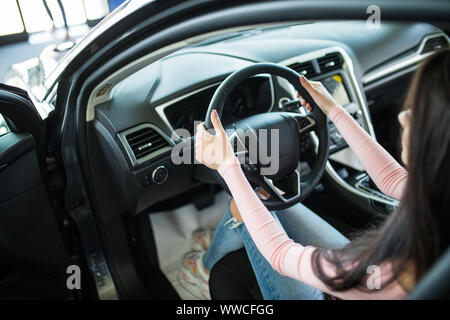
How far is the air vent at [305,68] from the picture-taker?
1555 millimetres

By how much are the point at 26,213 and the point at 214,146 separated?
0.71 metres

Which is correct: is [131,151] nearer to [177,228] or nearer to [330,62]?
[177,228]

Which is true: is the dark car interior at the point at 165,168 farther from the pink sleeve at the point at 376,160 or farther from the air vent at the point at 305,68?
the pink sleeve at the point at 376,160

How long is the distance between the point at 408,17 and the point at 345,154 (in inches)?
48.3

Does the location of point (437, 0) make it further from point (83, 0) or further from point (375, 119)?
point (83, 0)

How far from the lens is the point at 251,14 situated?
0.64 m

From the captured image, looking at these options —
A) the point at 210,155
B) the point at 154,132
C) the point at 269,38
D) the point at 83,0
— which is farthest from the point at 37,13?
the point at 210,155

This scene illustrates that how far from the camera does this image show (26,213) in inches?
47.9

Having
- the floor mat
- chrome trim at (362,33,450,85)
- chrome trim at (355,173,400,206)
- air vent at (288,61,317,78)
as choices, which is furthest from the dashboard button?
chrome trim at (362,33,450,85)

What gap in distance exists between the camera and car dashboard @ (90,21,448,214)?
49.5 inches

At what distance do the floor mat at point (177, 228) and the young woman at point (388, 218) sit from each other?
770 millimetres

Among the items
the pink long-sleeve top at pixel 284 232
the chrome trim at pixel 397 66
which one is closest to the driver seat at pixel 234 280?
the pink long-sleeve top at pixel 284 232

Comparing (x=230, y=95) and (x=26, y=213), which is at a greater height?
(x=230, y=95)

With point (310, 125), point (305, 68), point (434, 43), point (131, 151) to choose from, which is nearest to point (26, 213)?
point (131, 151)
